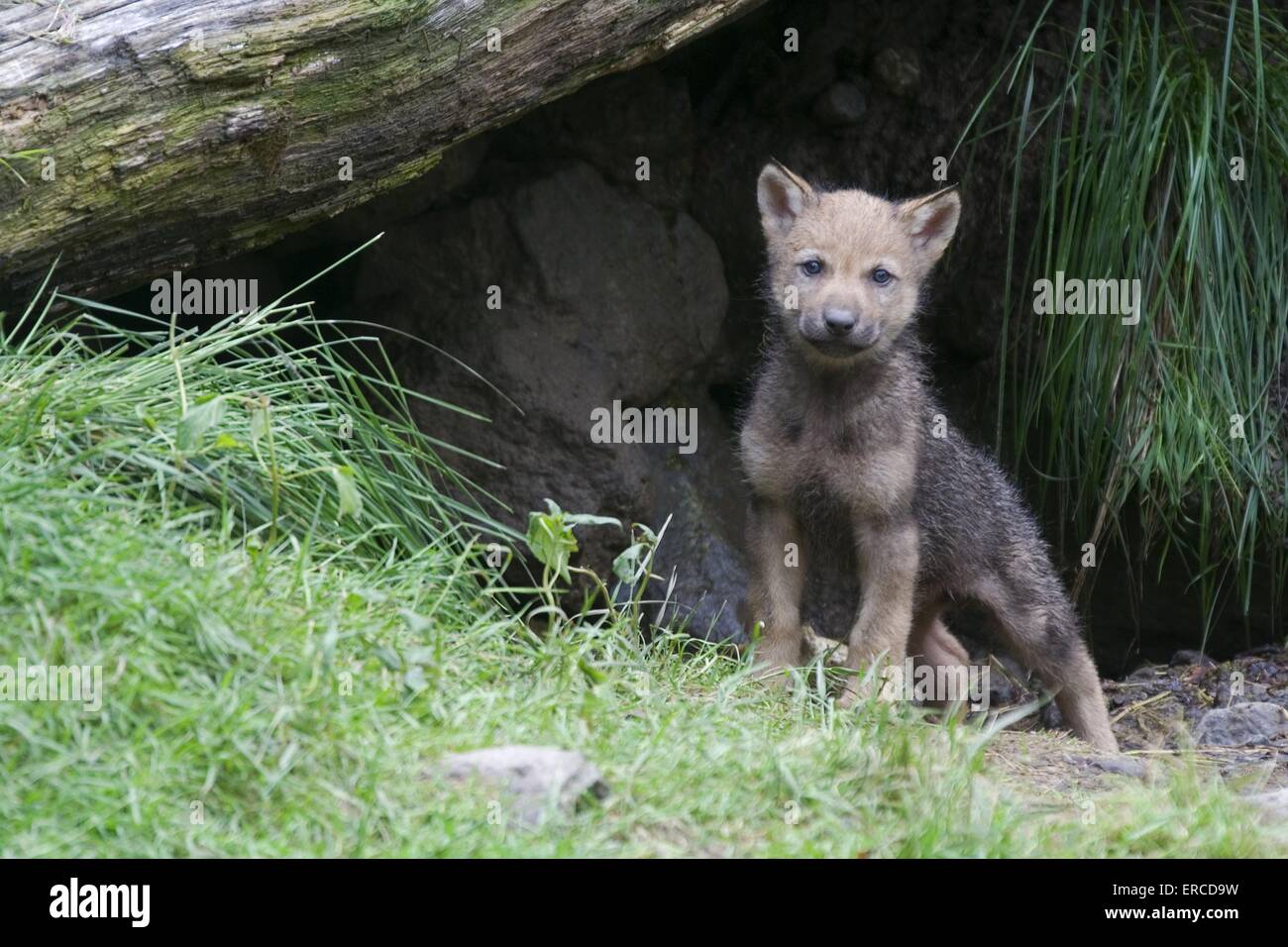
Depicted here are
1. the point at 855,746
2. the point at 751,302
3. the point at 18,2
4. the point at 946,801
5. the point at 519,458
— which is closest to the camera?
the point at 946,801

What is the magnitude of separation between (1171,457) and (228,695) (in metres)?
4.37

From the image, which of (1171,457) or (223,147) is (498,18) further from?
(1171,457)

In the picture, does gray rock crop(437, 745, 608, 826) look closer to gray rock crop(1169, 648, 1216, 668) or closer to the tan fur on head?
the tan fur on head

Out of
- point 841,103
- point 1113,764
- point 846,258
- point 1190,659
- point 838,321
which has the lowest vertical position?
point 1190,659

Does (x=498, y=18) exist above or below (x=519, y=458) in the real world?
above

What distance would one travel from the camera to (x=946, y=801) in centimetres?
319

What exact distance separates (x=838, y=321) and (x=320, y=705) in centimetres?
250

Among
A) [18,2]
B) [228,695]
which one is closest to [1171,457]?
[228,695]

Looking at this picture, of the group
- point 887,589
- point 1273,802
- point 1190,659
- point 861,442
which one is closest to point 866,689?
point 887,589

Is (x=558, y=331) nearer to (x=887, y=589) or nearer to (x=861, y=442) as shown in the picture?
(x=861, y=442)

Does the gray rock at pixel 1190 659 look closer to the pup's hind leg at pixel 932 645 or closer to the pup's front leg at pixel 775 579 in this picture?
the pup's hind leg at pixel 932 645

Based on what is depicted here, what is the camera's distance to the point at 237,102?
4.29 meters

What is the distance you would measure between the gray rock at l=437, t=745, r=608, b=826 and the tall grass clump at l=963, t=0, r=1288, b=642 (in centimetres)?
363

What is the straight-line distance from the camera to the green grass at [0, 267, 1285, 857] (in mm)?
2850
